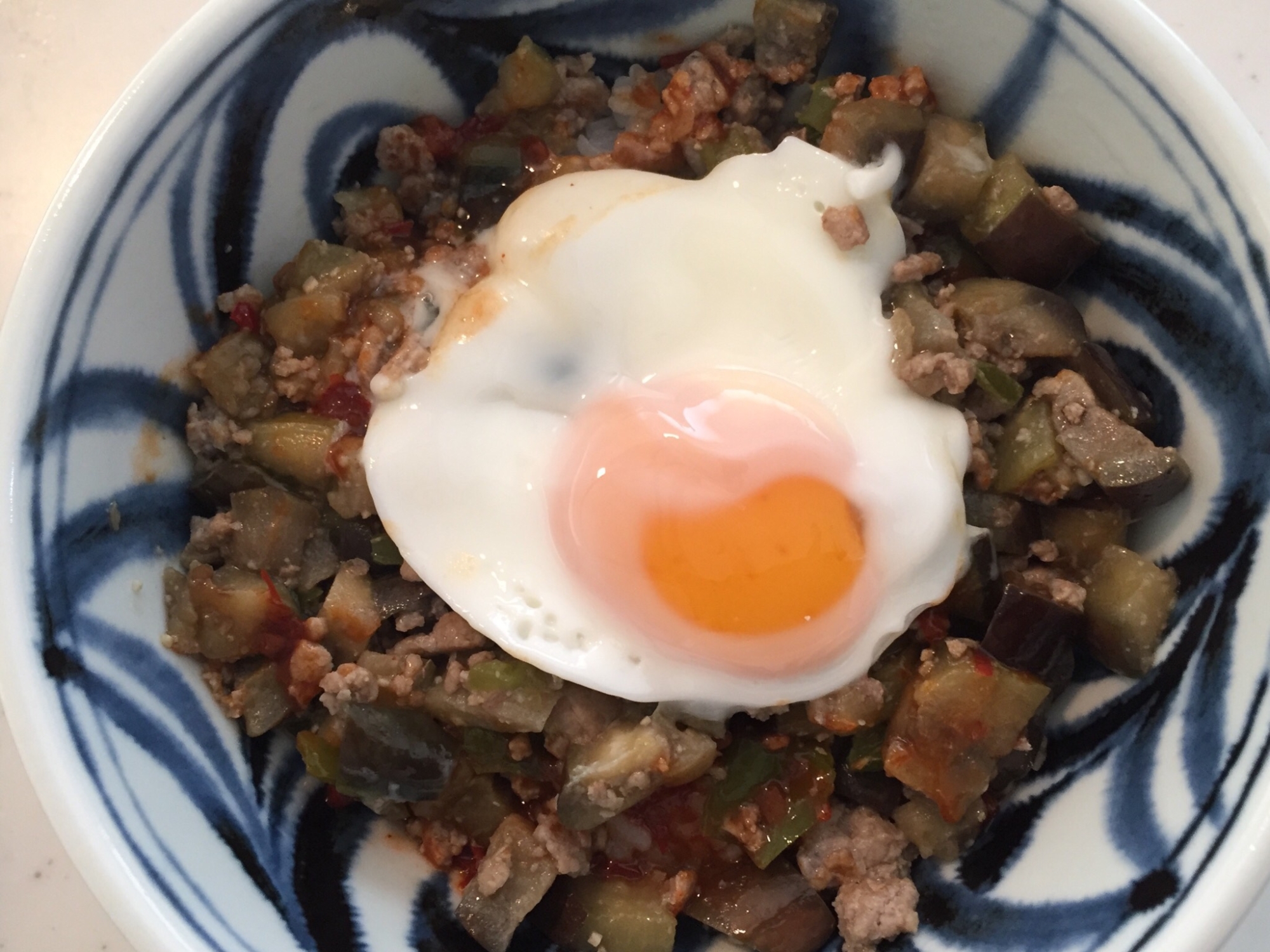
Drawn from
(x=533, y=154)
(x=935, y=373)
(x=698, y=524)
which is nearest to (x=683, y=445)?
(x=698, y=524)

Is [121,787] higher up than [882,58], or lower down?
→ lower down

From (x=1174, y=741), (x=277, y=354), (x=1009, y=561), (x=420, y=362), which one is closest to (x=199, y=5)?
(x=277, y=354)

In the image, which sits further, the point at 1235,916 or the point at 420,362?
the point at 420,362

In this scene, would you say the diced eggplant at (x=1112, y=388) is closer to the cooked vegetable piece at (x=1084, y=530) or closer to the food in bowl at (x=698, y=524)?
the food in bowl at (x=698, y=524)

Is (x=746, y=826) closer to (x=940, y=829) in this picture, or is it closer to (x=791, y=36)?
(x=940, y=829)

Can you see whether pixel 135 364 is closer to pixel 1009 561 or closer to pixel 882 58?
pixel 882 58

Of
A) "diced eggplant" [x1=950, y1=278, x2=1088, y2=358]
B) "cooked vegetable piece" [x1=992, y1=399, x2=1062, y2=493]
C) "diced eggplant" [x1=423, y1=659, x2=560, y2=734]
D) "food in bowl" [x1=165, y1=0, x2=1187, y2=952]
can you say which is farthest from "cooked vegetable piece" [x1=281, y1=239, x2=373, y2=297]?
"cooked vegetable piece" [x1=992, y1=399, x2=1062, y2=493]

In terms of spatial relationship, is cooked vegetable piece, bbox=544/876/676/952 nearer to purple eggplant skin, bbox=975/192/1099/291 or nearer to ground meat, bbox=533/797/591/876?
ground meat, bbox=533/797/591/876
